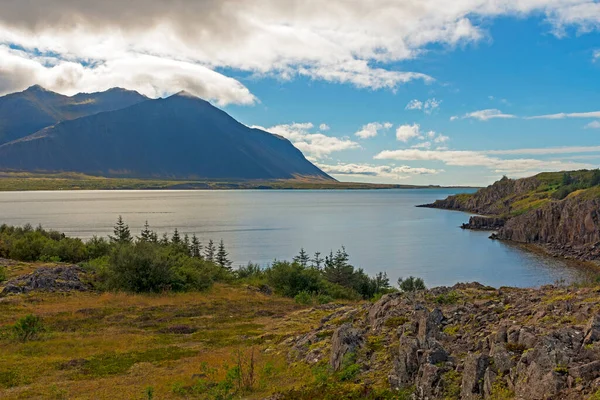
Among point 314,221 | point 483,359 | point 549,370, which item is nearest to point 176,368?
point 483,359

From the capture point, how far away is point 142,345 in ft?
83.4

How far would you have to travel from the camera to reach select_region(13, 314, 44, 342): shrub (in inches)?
1010

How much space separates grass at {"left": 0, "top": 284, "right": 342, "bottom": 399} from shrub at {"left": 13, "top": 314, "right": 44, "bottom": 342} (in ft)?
1.86

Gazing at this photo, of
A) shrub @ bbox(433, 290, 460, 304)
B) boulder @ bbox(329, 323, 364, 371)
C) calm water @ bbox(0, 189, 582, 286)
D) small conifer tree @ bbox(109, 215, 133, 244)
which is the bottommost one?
calm water @ bbox(0, 189, 582, 286)

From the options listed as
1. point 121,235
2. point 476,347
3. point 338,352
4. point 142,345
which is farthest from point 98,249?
point 476,347

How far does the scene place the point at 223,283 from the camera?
2132 inches

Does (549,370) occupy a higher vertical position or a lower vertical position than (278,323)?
higher

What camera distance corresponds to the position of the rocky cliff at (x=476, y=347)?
37.7 ft

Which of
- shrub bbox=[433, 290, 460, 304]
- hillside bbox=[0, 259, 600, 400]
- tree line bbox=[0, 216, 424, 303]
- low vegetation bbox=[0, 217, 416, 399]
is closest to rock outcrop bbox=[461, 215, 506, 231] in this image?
tree line bbox=[0, 216, 424, 303]

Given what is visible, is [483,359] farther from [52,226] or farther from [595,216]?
[52,226]

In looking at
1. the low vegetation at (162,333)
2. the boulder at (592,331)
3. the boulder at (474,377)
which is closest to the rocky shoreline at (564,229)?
the low vegetation at (162,333)

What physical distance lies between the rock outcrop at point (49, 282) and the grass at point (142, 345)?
65.6 inches

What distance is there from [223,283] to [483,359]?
145 ft

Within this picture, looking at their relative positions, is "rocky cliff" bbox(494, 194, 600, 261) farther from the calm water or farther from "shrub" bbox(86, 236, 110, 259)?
"shrub" bbox(86, 236, 110, 259)
